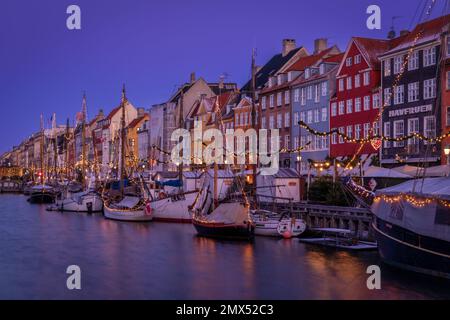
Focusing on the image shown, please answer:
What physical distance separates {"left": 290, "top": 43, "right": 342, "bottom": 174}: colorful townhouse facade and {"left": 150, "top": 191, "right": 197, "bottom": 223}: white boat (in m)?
15.8

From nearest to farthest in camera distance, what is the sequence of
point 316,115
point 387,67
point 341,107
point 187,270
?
1. point 187,270
2. point 387,67
3. point 341,107
4. point 316,115

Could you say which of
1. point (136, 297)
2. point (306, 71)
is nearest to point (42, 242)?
point (136, 297)

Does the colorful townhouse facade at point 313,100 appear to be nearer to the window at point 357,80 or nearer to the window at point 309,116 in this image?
the window at point 309,116

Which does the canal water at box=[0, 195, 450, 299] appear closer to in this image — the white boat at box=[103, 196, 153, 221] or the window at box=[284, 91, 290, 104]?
the white boat at box=[103, 196, 153, 221]

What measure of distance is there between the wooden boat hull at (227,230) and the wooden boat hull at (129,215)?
15.4m

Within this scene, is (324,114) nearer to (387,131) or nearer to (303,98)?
(303,98)

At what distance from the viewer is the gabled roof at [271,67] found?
86062 millimetres

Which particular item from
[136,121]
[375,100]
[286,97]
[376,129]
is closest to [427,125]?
[376,129]

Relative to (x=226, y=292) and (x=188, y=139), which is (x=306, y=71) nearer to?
(x=188, y=139)

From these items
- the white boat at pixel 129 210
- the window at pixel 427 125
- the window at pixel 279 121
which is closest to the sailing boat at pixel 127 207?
the white boat at pixel 129 210

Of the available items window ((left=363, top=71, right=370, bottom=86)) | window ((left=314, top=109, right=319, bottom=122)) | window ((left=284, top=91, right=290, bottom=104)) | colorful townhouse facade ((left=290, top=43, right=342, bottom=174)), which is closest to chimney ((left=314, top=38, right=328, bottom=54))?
colorful townhouse facade ((left=290, top=43, right=342, bottom=174))

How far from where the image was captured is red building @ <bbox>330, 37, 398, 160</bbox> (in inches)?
2554

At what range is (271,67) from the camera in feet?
297

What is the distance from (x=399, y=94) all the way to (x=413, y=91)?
2.01m
